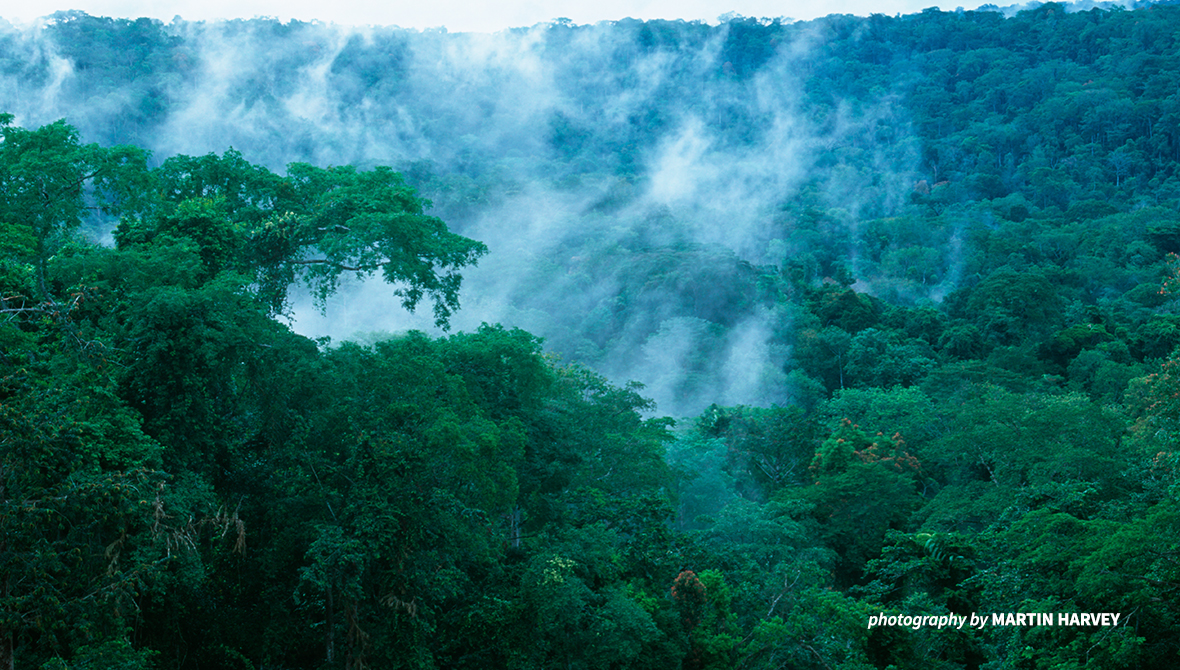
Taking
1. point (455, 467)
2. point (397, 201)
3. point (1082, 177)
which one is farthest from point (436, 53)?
point (455, 467)

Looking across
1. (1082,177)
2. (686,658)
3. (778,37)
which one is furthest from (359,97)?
(686,658)

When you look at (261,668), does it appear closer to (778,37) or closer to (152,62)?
(152,62)

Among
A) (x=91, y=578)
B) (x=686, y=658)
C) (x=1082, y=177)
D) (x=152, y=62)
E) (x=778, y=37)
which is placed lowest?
(x=91, y=578)

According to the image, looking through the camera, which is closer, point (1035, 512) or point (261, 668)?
point (261, 668)

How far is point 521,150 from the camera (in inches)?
3912

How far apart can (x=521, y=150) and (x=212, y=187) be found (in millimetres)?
84371

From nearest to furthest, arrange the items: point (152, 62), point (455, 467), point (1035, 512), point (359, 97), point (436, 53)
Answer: point (455, 467) < point (1035, 512) < point (152, 62) < point (359, 97) < point (436, 53)

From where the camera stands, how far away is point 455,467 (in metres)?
12.2

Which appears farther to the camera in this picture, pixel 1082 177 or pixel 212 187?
pixel 1082 177

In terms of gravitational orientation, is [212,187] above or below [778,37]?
below

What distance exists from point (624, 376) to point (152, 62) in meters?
63.3

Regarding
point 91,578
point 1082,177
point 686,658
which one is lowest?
point 91,578

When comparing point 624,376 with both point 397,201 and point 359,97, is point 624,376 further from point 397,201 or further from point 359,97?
point 359,97

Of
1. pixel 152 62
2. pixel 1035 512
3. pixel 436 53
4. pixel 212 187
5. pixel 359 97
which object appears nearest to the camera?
pixel 1035 512
